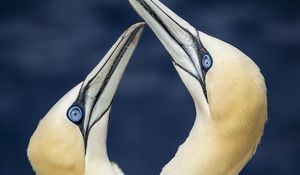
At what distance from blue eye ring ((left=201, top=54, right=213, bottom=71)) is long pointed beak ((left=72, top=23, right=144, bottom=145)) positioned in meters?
0.80

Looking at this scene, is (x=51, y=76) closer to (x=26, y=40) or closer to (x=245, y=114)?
(x=26, y=40)

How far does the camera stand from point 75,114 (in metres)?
17.5

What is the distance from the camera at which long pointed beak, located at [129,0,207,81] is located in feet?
59.0

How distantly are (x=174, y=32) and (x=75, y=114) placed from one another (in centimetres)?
152

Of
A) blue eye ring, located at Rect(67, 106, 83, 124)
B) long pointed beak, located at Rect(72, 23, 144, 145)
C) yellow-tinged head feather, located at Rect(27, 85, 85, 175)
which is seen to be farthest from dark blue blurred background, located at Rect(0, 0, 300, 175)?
yellow-tinged head feather, located at Rect(27, 85, 85, 175)

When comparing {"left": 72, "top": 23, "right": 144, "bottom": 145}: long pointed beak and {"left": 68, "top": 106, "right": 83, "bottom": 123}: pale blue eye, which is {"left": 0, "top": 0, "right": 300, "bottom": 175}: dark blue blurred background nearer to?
{"left": 72, "top": 23, "right": 144, "bottom": 145}: long pointed beak

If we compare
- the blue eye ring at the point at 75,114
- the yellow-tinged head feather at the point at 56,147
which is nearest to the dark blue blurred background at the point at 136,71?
the blue eye ring at the point at 75,114

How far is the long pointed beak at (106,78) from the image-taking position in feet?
58.3

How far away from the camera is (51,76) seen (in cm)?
2141

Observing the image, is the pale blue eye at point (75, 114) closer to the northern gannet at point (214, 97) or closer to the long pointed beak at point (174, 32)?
the northern gannet at point (214, 97)

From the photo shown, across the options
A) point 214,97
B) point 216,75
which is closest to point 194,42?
point 216,75

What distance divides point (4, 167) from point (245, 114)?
4624 millimetres

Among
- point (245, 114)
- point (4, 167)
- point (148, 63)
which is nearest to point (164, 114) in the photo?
point (148, 63)

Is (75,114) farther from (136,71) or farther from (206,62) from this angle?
(136,71)
